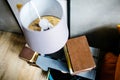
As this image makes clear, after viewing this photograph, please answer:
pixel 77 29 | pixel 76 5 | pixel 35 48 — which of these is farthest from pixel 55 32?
pixel 77 29

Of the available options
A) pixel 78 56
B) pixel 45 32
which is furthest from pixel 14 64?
pixel 45 32

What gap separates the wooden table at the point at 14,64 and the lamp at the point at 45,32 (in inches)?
36.5

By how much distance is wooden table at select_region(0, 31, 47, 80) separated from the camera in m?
1.76

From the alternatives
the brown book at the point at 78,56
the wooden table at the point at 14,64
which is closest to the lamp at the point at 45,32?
the brown book at the point at 78,56

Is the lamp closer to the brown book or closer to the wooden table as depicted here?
the brown book

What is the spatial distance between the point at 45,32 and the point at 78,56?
2.18 ft

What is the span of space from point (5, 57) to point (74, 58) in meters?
0.85

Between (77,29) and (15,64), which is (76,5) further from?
(15,64)

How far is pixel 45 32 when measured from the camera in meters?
0.77

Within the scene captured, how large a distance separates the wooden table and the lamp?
3.04 feet

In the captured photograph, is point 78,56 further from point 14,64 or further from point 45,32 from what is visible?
point 14,64

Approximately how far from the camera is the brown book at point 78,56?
4.40 feet

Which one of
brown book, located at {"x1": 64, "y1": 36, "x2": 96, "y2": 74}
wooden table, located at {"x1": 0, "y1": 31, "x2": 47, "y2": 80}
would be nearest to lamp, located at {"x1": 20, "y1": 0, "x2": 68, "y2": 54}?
brown book, located at {"x1": 64, "y1": 36, "x2": 96, "y2": 74}

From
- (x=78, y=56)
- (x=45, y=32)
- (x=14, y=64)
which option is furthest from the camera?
(x=14, y=64)
